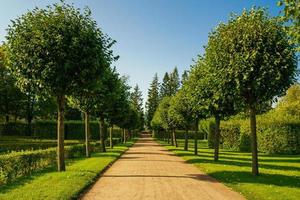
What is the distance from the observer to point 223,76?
1888cm

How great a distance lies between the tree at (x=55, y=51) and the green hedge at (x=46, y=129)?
5379cm

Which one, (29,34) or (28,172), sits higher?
(29,34)

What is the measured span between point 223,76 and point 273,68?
2.19 meters

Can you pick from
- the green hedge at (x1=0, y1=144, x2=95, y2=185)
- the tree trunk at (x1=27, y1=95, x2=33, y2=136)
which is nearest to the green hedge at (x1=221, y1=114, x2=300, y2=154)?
the green hedge at (x1=0, y1=144, x2=95, y2=185)

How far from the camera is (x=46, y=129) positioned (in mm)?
75250

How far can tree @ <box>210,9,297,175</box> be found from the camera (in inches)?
716

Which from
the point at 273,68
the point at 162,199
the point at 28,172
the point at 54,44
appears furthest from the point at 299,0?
the point at 28,172

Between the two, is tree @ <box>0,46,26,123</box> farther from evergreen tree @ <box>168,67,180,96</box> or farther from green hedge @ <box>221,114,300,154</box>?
evergreen tree @ <box>168,67,180,96</box>

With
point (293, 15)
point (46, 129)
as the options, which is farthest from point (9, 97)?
point (293, 15)

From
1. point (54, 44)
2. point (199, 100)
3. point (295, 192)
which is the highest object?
point (54, 44)

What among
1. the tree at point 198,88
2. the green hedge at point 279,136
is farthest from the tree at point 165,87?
the tree at point 198,88

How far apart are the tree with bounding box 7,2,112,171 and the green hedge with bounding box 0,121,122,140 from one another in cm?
5379

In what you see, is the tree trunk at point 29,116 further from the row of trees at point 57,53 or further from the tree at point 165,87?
the tree at point 165,87

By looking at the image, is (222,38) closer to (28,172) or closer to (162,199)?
(162,199)
